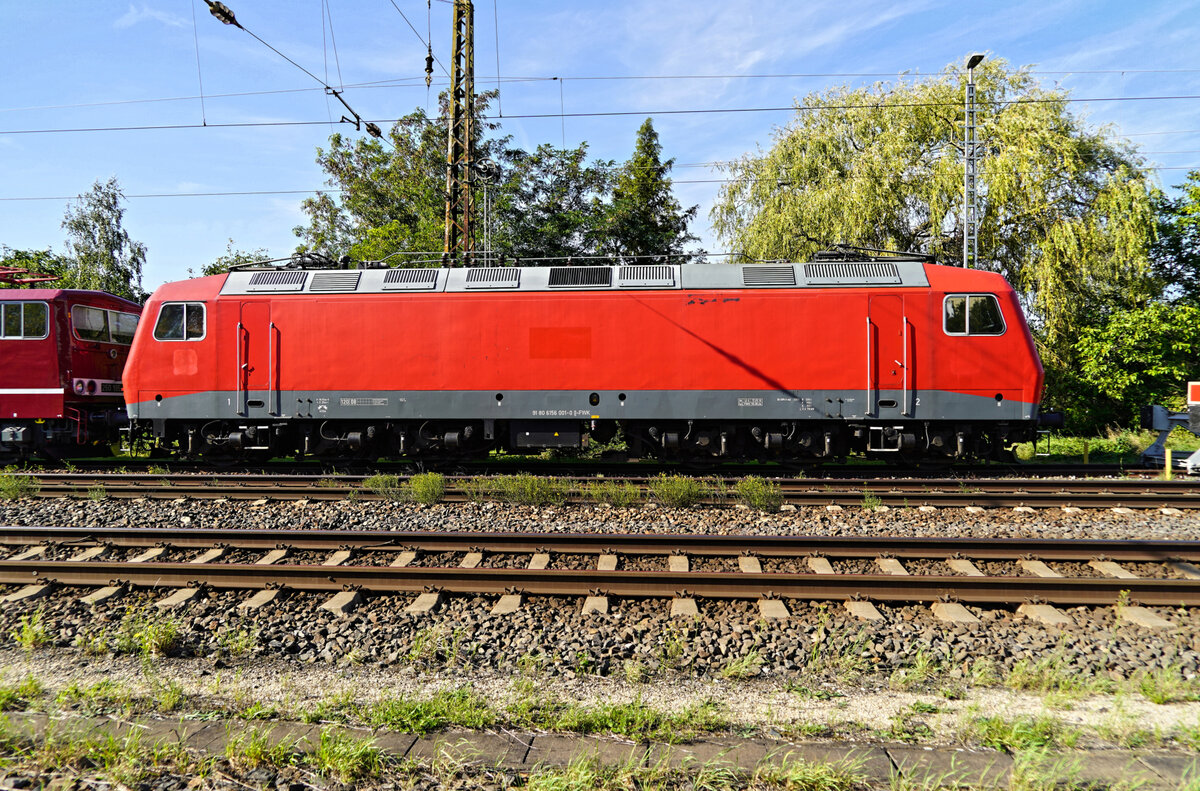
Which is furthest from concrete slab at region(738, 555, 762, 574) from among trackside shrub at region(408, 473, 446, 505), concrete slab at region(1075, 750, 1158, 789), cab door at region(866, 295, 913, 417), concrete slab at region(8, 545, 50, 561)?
concrete slab at region(8, 545, 50, 561)

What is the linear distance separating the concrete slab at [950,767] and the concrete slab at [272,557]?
5.75 meters

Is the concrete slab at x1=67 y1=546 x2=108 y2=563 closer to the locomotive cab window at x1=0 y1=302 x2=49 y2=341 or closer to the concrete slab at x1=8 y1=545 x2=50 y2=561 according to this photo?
the concrete slab at x1=8 y1=545 x2=50 y2=561

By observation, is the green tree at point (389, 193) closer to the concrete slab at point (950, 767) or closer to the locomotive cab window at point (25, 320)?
the locomotive cab window at point (25, 320)

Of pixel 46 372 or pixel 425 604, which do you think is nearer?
pixel 425 604

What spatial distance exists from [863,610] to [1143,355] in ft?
53.5

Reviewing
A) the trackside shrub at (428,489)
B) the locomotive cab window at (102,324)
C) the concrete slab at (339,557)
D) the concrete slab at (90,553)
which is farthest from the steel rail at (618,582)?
the locomotive cab window at (102,324)

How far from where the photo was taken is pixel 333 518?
8.12 m

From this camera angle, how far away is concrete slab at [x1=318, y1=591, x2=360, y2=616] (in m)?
5.31

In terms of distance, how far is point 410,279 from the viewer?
11234 millimetres

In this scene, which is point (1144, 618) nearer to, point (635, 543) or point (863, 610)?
point (863, 610)

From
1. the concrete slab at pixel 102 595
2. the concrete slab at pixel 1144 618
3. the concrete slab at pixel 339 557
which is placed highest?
the concrete slab at pixel 339 557

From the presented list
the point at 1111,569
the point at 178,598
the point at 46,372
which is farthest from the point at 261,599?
the point at 46,372

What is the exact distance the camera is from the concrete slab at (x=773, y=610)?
5133 mm

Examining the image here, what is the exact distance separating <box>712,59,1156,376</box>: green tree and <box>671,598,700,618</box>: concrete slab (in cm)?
1498
